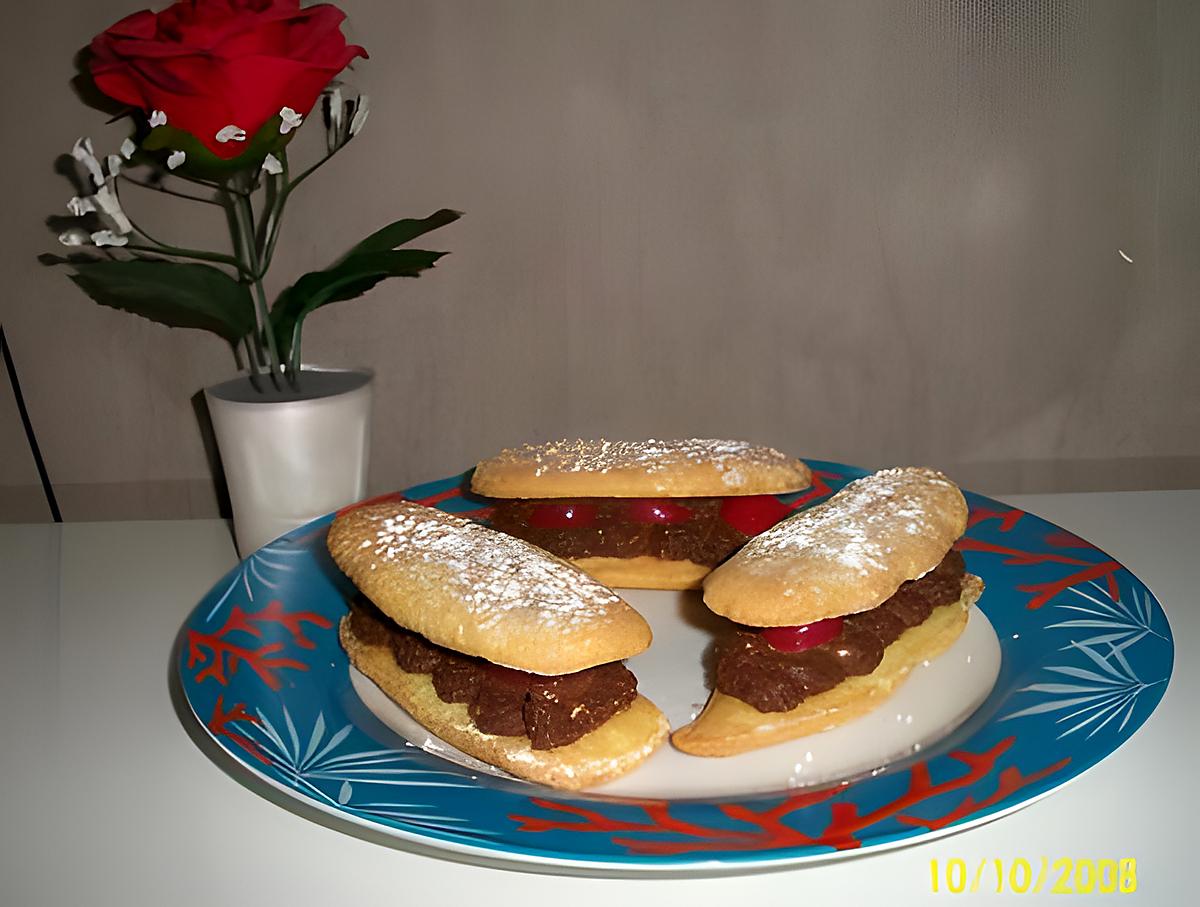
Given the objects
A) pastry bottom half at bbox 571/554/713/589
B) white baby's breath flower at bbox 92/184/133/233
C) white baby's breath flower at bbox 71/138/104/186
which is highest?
white baby's breath flower at bbox 71/138/104/186

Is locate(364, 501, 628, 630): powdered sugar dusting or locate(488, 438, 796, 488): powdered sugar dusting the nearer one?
locate(364, 501, 628, 630): powdered sugar dusting

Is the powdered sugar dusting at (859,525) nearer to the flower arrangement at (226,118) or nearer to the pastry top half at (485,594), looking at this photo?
the pastry top half at (485,594)

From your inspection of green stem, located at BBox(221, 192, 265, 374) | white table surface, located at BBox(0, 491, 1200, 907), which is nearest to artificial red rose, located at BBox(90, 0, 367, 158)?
green stem, located at BBox(221, 192, 265, 374)

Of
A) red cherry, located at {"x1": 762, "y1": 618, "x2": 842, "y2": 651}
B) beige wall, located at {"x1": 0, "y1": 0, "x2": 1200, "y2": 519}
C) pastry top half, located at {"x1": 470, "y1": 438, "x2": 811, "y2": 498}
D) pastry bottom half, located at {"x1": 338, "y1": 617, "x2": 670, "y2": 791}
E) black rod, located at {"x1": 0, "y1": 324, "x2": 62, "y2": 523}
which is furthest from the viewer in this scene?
black rod, located at {"x1": 0, "y1": 324, "x2": 62, "y2": 523}

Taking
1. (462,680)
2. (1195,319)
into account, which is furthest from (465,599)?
(1195,319)
